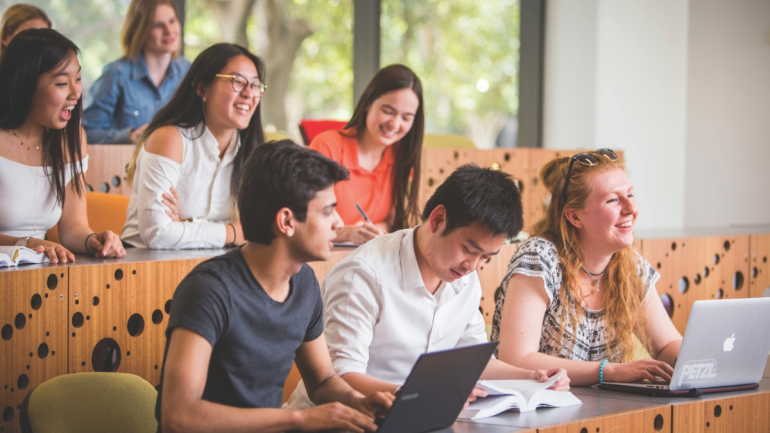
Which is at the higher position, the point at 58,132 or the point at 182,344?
the point at 58,132

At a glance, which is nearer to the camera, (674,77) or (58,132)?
(58,132)

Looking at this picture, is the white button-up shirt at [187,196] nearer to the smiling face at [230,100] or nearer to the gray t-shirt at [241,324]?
the smiling face at [230,100]

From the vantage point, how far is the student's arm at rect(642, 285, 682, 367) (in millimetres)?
2098

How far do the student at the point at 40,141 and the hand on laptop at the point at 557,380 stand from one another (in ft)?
4.19

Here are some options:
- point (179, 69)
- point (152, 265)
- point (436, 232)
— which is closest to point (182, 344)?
point (436, 232)

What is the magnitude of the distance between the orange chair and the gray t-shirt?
1624 millimetres

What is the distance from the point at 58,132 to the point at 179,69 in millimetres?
1579

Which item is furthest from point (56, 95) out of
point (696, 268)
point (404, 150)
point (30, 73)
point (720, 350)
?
point (696, 268)

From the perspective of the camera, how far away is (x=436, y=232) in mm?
1726

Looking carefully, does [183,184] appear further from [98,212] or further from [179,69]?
[179,69]

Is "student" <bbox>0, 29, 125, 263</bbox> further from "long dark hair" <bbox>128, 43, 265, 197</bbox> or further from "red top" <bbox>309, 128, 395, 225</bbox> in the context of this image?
"red top" <bbox>309, 128, 395, 225</bbox>

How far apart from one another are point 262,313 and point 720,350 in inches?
40.1

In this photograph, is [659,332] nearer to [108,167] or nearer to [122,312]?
[122,312]

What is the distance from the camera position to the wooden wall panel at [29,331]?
1922mm
